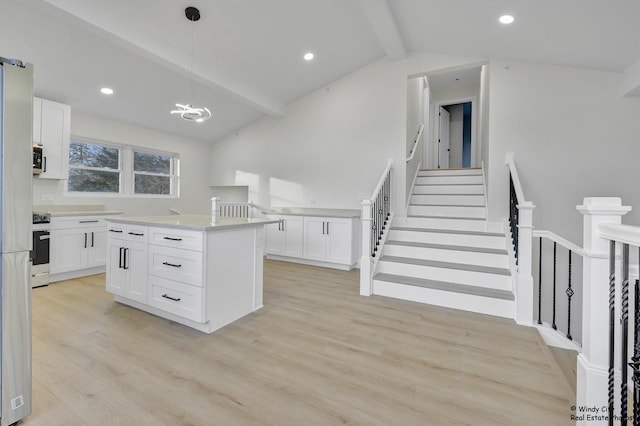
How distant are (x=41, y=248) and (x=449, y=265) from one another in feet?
17.1

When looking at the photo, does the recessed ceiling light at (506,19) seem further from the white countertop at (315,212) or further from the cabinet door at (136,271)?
the cabinet door at (136,271)

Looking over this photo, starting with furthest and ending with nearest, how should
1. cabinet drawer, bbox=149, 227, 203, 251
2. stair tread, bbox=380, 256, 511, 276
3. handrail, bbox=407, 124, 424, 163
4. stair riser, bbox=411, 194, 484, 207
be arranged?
handrail, bbox=407, 124, 424, 163 < stair riser, bbox=411, 194, 484, 207 < stair tread, bbox=380, 256, 511, 276 < cabinet drawer, bbox=149, 227, 203, 251

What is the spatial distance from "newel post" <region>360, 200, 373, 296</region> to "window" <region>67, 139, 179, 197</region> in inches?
183

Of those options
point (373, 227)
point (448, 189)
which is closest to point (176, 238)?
point (373, 227)

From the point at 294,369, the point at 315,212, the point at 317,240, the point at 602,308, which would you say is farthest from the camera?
the point at 315,212

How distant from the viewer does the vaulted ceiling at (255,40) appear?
294cm

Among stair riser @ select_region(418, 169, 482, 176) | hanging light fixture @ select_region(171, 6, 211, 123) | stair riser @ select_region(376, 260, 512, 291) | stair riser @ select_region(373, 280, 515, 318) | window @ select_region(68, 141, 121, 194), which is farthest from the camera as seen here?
stair riser @ select_region(418, 169, 482, 176)

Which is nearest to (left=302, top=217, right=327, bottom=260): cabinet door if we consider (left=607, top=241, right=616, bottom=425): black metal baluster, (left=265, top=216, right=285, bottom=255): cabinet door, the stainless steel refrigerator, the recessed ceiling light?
(left=265, top=216, right=285, bottom=255): cabinet door

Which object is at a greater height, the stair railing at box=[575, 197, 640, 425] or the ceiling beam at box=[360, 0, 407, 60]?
the ceiling beam at box=[360, 0, 407, 60]

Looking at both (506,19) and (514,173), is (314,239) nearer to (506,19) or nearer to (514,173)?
(514,173)

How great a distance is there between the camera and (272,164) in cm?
630

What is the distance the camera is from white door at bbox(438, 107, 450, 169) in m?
7.73

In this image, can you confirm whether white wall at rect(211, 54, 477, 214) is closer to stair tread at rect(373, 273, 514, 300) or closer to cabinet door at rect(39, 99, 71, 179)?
stair tread at rect(373, 273, 514, 300)

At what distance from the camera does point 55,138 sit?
13.9 feet
